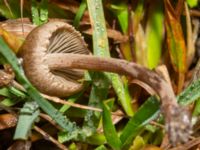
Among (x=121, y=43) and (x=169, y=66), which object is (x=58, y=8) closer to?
(x=121, y=43)

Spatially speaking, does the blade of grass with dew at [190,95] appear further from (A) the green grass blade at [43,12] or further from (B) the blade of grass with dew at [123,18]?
(A) the green grass blade at [43,12]

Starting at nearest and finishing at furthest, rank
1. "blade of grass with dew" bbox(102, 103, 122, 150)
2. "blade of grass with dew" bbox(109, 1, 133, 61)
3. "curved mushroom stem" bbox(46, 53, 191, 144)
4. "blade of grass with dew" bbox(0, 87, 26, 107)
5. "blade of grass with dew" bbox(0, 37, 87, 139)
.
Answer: "curved mushroom stem" bbox(46, 53, 191, 144) < "blade of grass with dew" bbox(0, 37, 87, 139) < "blade of grass with dew" bbox(102, 103, 122, 150) < "blade of grass with dew" bbox(0, 87, 26, 107) < "blade of grass with dew" bbox(109, 1, 133, 61)

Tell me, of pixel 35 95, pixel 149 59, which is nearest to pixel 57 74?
pixel 35 95

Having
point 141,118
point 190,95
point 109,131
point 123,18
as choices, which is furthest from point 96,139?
point 123,18

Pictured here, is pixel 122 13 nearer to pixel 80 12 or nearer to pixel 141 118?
pixel 80 12

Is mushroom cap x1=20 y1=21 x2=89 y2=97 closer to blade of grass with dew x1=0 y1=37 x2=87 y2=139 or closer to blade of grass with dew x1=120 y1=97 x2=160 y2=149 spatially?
blade of grass with dew x1=0 y1=37 x2=87 y2=139

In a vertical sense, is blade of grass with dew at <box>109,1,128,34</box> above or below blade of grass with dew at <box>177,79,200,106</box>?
above

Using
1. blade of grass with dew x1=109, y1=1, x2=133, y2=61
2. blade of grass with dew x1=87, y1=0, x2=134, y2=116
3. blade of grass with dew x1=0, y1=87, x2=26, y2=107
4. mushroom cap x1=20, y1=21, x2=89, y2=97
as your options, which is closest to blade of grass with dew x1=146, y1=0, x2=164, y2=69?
blade of grass with dew x1=109, y1=1, x2=133, y2=61
